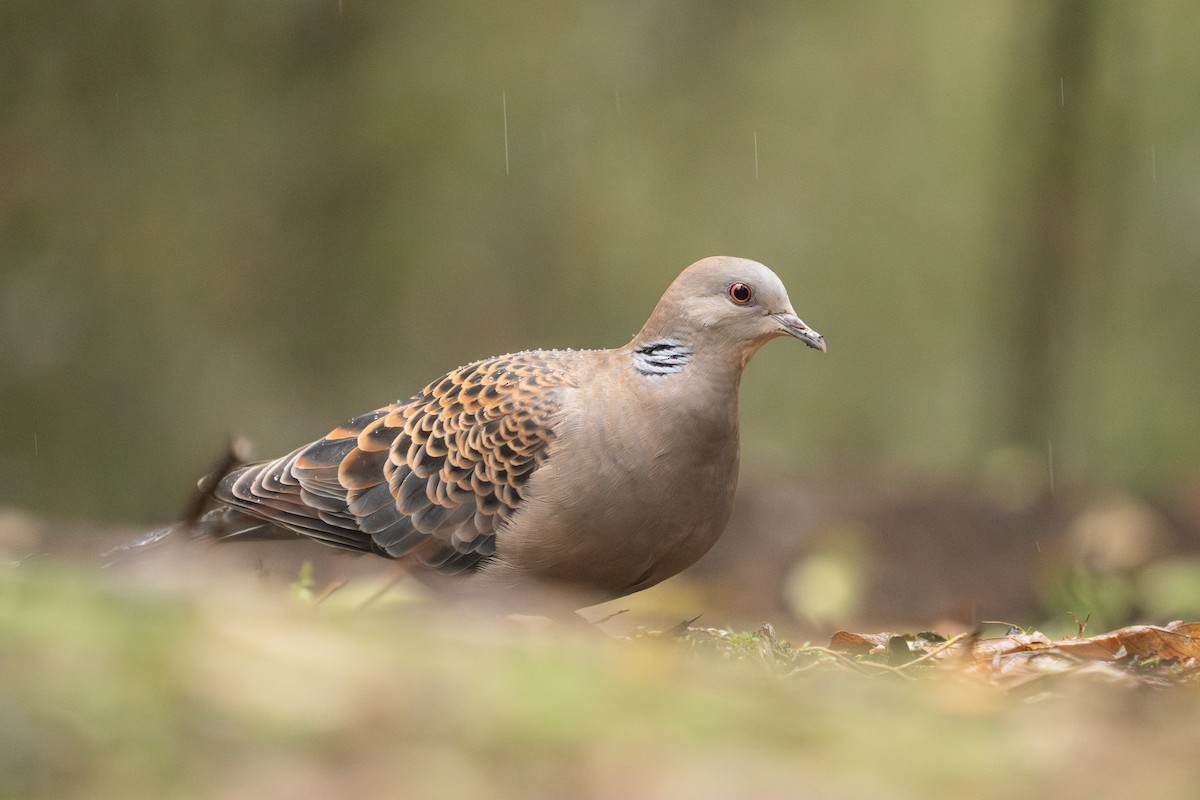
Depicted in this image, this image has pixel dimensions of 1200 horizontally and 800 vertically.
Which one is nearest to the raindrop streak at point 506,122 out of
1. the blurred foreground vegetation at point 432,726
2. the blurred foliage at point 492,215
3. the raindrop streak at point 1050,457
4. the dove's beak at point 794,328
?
the blurred foliage at point 492,215

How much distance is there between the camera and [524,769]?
154 centimetres

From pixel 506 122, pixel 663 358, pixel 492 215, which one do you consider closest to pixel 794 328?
pixel 663 358

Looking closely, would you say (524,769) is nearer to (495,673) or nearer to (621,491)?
(495,673)

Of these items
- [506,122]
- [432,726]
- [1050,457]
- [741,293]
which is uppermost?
[506,122]

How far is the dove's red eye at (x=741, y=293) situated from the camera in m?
4.34

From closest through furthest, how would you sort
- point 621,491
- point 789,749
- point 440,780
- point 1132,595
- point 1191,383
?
point 440,780
point 789,749
point 621,491
point 1132,595
point 1191,383

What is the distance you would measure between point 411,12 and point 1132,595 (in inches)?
379

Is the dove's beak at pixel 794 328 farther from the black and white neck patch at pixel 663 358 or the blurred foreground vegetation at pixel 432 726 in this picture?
the blurred foreground vegetation at pixel 432 726

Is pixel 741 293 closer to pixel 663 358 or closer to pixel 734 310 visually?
pixel 734 310

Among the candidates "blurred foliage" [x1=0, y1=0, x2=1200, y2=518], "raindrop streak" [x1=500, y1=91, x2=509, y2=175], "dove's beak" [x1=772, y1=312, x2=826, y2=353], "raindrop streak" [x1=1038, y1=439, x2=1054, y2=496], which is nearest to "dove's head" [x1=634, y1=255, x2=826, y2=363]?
"dove's beak" [x1=772, y1=312, x2=826, y2=353]

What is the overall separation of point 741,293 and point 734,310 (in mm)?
70

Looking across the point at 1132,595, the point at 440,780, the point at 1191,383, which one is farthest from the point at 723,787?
the point at 1191,383

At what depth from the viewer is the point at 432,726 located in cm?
160

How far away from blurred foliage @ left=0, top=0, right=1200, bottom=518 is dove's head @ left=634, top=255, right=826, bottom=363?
8.30 meters
